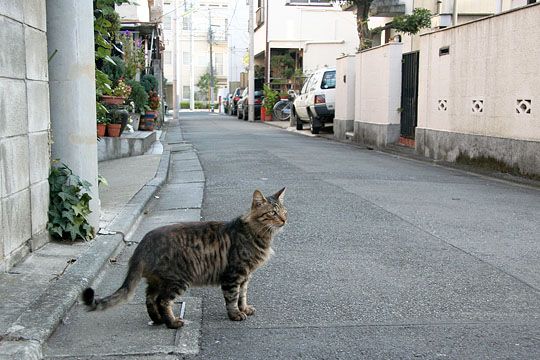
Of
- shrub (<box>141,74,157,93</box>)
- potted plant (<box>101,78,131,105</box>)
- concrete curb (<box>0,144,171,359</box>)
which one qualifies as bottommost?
concrete curb (<box>0,144,171,359</box>)

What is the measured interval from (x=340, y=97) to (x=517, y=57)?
432 inches

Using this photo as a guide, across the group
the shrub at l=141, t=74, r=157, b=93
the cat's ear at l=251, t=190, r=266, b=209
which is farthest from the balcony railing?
the cat's ear at l=251, t=190, r=266, b=209

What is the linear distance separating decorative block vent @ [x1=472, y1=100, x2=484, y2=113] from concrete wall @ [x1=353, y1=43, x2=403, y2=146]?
4478 millimetres

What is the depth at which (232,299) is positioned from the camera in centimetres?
436

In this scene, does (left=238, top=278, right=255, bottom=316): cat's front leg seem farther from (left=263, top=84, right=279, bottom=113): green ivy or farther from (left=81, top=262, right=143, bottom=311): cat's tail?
(left=263, top=84, right=279, bottom=113): green ivy

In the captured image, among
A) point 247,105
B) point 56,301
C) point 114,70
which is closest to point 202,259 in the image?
point 56,301

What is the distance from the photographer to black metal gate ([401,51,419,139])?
16.5 meters

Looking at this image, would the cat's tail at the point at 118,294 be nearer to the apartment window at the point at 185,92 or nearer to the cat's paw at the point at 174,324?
the cat's paw at the point at 174,324

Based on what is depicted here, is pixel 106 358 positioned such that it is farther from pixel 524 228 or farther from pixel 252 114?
pixel 252 114

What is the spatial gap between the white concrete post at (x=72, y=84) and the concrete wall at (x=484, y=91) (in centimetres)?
738

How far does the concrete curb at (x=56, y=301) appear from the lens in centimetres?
366

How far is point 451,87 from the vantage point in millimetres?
14086

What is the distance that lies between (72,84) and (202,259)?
2774 mm

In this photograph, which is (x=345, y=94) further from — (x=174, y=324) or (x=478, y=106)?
(x=174, y=324)
